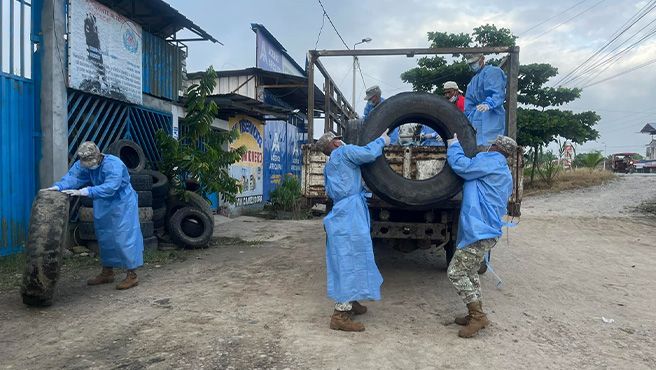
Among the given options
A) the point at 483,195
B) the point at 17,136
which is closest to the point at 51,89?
the point at 17,136

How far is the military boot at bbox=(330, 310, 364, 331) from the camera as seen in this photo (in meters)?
3.77

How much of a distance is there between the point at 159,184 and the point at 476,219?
530cm

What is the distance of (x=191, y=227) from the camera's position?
7.87 m

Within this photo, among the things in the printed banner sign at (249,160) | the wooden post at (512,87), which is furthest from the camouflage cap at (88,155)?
the printed banner sign at (249,160)

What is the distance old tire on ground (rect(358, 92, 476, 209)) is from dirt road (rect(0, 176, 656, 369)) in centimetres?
105

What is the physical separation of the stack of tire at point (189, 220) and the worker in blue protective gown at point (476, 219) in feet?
15.9

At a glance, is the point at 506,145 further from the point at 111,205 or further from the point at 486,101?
the point at 111,205

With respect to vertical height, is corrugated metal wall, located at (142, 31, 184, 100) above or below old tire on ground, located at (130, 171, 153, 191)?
above

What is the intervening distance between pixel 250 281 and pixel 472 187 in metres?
2.78

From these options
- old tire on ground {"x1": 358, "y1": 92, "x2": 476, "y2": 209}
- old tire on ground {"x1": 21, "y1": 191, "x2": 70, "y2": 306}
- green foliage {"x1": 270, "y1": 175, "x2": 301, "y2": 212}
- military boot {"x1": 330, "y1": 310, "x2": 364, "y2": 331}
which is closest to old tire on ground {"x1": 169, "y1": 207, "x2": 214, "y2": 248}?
old tire on ground {"x1": 21, "y1": 191, "x2": 70, "y2": 306}

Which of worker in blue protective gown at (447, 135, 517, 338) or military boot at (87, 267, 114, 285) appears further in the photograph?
military boot at (87, 267, 114, 285)

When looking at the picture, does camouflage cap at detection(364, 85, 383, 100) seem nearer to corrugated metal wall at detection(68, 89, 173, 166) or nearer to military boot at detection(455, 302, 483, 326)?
military boot at detection(455, 302, 483, 326)

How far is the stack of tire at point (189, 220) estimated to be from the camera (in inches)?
297

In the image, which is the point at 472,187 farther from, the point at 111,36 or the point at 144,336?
the point at 111,36
